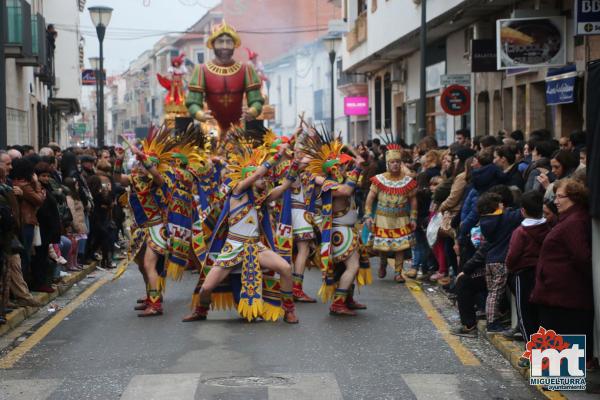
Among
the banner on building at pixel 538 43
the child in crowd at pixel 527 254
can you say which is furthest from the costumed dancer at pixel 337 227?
the banner on building at pixel 538 43

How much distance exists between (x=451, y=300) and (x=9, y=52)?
1730 cm

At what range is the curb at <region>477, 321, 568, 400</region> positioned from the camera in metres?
8.19

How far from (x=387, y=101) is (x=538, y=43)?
21.1 m

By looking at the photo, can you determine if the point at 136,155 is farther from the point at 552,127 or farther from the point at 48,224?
the point at 552,127

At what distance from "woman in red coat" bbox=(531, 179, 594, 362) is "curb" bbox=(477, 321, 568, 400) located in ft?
1.66

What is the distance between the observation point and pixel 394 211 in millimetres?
15039

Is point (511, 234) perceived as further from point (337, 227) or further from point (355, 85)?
point (355, 85)

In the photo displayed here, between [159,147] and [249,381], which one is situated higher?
[159,147]

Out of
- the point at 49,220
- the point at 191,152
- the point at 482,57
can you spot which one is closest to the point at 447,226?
the point at 191,152

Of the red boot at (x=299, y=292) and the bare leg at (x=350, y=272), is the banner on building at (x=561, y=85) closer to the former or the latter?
the red boot at (x=299, y=292)

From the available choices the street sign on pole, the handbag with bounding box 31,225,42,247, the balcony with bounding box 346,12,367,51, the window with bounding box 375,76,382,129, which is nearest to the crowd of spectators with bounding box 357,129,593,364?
the handbag with bounding box 31,225,42,247

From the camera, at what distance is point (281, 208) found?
12.8 metres

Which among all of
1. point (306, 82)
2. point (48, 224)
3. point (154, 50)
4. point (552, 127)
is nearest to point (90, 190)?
point (48, 224)

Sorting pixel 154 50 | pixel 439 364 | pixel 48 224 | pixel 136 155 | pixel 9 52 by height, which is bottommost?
pixel 439 364
